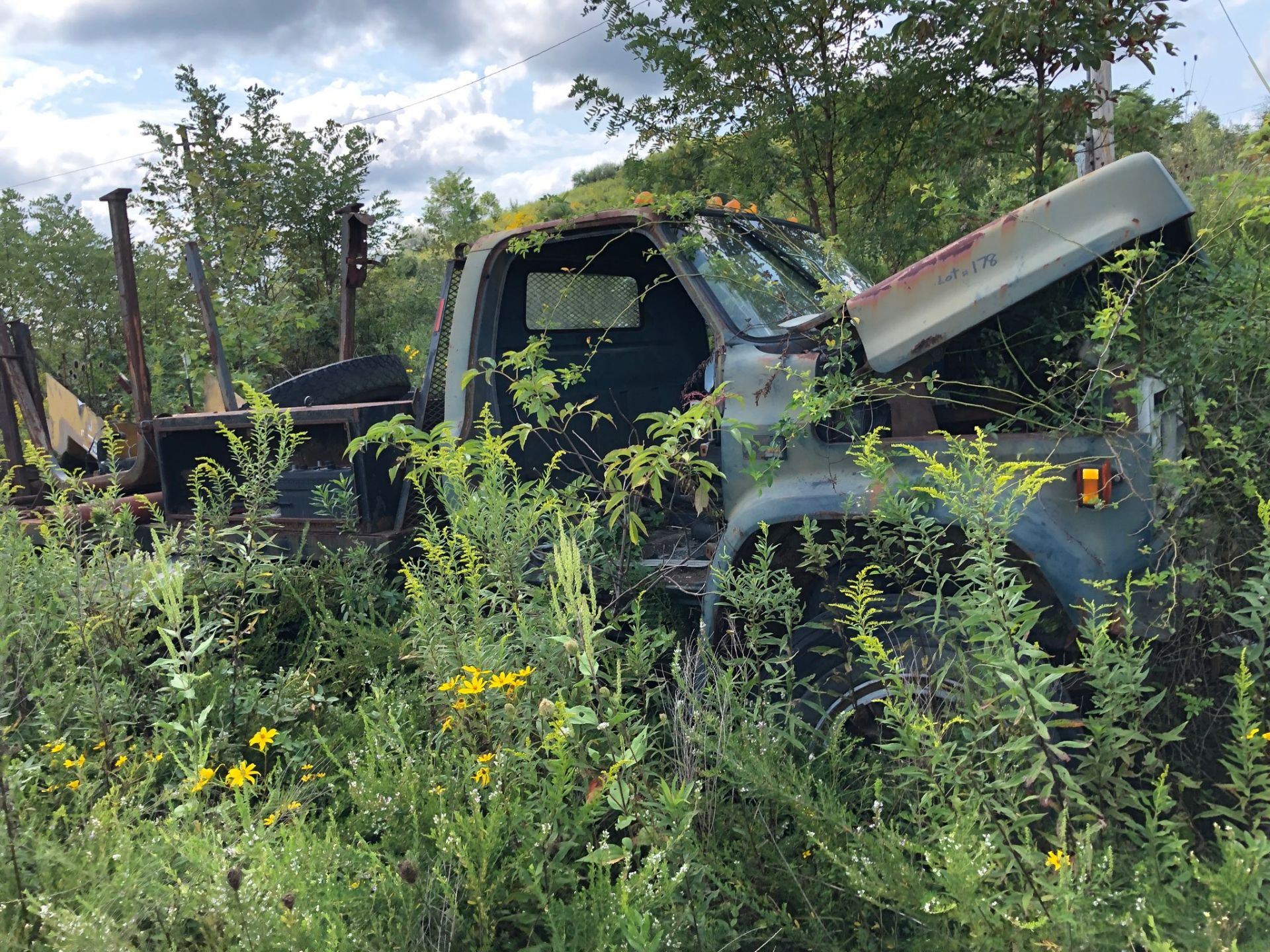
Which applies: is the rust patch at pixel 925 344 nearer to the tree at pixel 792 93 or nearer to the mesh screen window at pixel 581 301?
the mesh screen window at pixel 581 301

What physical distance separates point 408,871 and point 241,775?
687mm

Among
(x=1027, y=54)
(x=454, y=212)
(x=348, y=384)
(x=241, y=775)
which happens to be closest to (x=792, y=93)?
(x=1027, y=54)

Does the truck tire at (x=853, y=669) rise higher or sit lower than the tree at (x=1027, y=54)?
lower

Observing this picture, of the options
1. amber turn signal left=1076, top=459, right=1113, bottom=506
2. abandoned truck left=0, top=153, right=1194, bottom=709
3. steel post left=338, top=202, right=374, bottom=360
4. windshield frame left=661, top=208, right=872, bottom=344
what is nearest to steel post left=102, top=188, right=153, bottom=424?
abandoned truck left=0, top=153, right=1194, bottom=709

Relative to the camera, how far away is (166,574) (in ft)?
8.43

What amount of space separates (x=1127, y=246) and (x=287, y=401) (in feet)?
12.6

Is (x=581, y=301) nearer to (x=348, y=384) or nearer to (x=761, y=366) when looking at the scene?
(x=348, y=384)

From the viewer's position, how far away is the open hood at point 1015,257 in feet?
7.41

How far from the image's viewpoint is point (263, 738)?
252cm

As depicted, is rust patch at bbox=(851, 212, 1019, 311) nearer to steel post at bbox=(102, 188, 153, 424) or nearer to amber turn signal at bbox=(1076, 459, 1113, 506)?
amber turn signal at bbox=(1076, 459, 1113, 506)

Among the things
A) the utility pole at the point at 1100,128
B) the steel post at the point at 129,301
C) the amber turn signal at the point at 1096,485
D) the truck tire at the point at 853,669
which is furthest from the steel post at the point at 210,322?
the utility pole at the point at 1100,128

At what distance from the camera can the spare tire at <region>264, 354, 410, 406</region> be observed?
15.0 feet

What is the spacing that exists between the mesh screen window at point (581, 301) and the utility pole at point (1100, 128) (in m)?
2.56

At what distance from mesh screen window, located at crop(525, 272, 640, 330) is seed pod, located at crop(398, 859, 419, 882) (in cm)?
234
